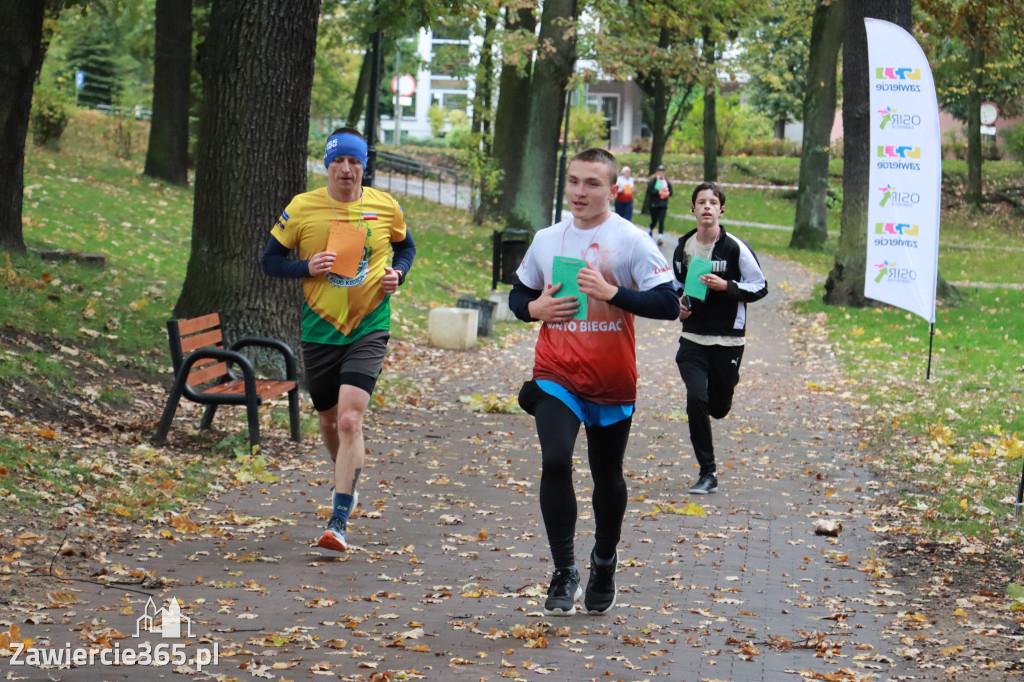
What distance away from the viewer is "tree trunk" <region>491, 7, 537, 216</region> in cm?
2983

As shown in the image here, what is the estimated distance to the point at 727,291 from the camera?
29.0 feet

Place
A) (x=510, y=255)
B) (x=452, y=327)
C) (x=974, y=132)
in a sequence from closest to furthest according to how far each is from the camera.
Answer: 1. (x=452, y=327)
2. (x=510, y=255)
3. (x=974, y=132)

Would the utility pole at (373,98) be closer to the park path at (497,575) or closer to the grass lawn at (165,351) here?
the grass lawn at (165,351)

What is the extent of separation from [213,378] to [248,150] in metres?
2.40

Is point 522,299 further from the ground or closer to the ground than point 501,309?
further from the ground

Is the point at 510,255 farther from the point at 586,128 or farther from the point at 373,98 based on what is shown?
the point at 586,128

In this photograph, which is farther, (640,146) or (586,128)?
(640,146)

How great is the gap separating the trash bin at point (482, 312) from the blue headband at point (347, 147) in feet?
32.5

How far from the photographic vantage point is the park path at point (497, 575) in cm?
512

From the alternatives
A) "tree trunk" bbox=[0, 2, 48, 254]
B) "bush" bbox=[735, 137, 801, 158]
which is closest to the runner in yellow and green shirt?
"tree trunk" bbox=[0, 2, 48, 254]

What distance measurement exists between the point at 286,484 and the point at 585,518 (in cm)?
218

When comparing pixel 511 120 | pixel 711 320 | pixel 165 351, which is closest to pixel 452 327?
pixel 165 351

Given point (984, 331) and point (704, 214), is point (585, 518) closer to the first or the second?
point (704, 214)

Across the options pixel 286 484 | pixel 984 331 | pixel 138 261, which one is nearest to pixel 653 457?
pixel 286 484
